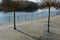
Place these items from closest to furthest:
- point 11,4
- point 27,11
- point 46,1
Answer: point 46,1 < point 11,4 < point 27,11

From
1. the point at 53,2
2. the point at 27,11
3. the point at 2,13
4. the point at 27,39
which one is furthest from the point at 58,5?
the point at 27,11

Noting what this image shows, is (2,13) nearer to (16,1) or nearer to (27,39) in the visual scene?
(16,1)

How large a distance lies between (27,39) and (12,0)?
325 cm

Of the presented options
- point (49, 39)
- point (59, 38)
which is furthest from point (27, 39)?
point (59, 38)

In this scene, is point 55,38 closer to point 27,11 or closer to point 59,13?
point 59,13

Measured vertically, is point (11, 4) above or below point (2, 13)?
above

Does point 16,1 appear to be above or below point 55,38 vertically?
above

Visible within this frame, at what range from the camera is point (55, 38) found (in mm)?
7543

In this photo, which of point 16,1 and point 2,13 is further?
point 2,13

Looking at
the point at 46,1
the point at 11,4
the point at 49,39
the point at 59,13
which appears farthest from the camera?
the point at 59,13

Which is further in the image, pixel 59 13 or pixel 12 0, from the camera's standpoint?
pixel 59 13

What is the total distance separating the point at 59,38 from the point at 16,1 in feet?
12.0

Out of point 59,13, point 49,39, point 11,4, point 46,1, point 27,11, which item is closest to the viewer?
point 49,39

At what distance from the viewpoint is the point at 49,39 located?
7.25m
